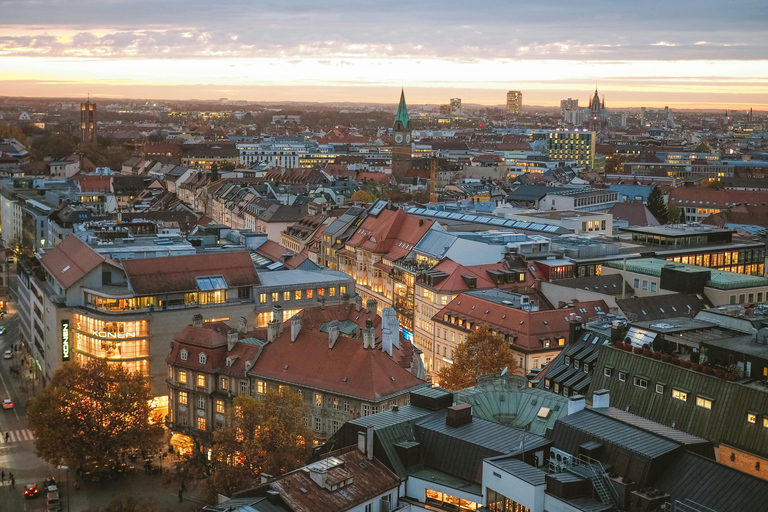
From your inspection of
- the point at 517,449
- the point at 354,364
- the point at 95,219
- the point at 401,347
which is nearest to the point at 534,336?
the point at 401,347

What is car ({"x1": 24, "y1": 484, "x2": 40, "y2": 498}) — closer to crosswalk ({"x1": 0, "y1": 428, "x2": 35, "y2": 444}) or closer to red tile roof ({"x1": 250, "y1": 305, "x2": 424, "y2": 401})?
crosswalk ({"x1": 0, "y1": 428, "x2": 35, "y2": 444})

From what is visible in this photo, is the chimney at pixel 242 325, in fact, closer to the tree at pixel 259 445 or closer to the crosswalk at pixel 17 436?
the crosswalk at pixel 17 436

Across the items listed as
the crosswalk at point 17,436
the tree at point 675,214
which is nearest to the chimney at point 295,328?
the crosswalk at point 17,436

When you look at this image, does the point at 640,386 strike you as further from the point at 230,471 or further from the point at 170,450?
the point at 170,450

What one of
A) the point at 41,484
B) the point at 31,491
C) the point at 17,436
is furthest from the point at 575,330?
the point at 17,436

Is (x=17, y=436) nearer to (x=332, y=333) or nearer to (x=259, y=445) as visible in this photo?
(x=332, y=333)

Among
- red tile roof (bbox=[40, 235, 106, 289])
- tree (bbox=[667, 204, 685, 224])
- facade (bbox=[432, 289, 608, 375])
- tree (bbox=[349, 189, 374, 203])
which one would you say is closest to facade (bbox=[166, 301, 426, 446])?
facade (bbox=[432, 289, 608, 375])
